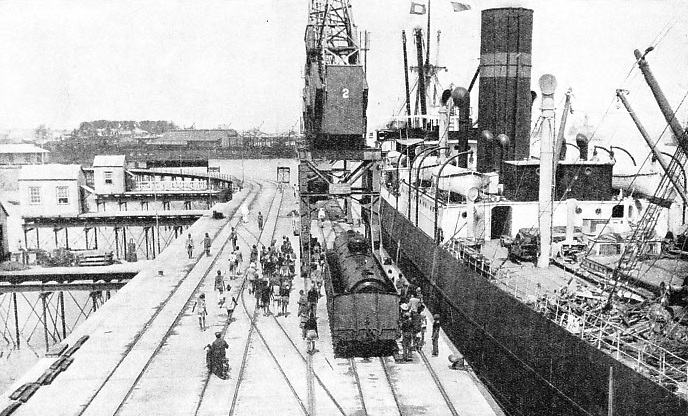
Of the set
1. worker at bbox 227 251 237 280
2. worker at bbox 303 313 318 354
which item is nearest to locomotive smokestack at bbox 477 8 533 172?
worker at bbox 227 251 237 280

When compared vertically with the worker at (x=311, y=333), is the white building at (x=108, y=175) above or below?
above

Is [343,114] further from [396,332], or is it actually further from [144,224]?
[144,224]

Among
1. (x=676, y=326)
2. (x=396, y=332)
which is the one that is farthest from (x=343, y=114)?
(x=676, y=326)

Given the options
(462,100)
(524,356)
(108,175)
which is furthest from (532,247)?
(108,175)

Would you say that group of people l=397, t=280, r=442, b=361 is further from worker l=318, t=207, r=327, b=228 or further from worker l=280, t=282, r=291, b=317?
worker l=318, t=207, r=327, b=228

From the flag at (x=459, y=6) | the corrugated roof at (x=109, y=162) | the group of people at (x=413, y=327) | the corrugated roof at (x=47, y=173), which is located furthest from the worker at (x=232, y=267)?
the corrugated roof at (x=109, y=162)

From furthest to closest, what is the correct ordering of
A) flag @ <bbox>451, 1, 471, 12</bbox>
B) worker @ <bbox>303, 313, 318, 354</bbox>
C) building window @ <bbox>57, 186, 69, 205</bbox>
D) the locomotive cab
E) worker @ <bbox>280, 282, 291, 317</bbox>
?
1. building window @ <bbox>57, 186, 69, 205</bbox>
2. flag @ <bbox>451, 1, 471, 12</bbox>
3. worker @ <bbox>280, 282, 291, 317</bbox>
4. the locomotive cab
5. worker @ <bbox>303, 313, 318, 354</bbox>

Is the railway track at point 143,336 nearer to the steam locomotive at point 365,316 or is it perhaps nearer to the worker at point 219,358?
the worker at point 219,358
